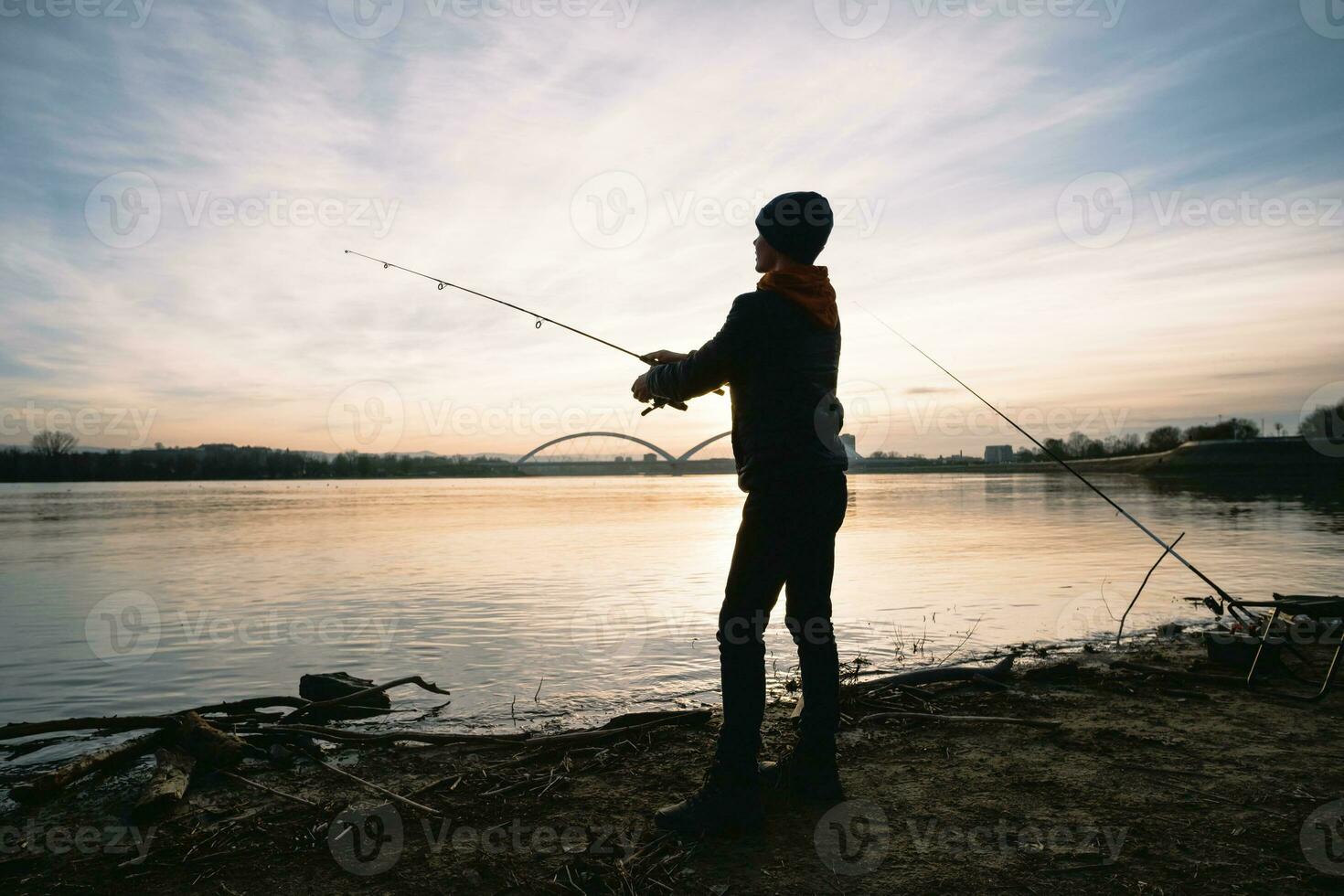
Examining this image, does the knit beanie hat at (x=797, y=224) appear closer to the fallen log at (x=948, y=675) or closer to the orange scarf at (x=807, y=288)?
the orange scarf at (x=807, y=288)

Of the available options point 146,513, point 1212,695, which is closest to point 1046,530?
point 1212,695

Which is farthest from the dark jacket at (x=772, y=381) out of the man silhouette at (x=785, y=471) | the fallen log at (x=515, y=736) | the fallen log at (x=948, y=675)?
the fallen log at (x=948, y=675)

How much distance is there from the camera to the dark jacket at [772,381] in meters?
3.29

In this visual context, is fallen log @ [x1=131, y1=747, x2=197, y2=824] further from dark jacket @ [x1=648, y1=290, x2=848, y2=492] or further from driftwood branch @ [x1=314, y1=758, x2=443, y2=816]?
dark jacket @ [x1=648, y1=290, x2=848, y2=492]

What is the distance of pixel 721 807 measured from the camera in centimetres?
302

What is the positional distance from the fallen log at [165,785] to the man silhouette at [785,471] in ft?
7.25

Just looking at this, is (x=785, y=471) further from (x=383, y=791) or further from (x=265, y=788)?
(x=265, y=788)

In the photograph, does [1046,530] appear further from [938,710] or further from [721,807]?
[721,807]

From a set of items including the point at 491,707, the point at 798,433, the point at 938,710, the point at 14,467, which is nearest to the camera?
the point at 798,433

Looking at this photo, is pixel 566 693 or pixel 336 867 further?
pixel 566 693

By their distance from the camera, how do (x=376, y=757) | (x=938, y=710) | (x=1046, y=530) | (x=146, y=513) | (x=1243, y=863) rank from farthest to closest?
(x=146, y=513) < (x=1046, y=530) < (x=938, y=710) < (x=376, y=757) < (x=1243, y=863)

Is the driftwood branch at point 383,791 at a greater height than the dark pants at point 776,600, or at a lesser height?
lesser

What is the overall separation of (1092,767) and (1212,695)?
178 cm

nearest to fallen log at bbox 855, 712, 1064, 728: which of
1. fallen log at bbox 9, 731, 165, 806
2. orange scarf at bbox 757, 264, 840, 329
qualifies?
orange scarf at bbox 757, 264, 840, 329
